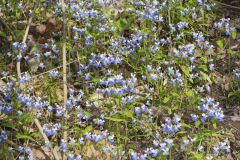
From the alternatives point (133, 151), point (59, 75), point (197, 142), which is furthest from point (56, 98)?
point (197, 142)

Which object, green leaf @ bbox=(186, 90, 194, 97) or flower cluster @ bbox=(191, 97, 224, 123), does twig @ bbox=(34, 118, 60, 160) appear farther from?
green leaf @ bbox=(186, 90, 194, 97)

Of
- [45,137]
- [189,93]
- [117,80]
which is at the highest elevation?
[117,80]

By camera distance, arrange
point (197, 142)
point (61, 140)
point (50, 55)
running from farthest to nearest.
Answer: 1. point (50, 55)
2. point (197, 142)
3. point (61, 140)

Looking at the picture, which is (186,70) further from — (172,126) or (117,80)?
(172,126)

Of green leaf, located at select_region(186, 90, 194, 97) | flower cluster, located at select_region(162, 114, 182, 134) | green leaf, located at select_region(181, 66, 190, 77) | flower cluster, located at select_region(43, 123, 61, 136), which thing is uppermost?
flower cluster, located at select_region(43, 123, 61, 136)

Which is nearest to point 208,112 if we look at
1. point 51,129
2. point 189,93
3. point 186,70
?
point 189,93

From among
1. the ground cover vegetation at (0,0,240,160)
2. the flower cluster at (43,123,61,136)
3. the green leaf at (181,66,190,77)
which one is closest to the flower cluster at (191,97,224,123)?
the ground cover vegetation at (0,0,240,160)

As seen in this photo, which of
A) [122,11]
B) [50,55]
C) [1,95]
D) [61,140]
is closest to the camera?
[61,140]

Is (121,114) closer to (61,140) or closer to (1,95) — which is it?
(61,140)

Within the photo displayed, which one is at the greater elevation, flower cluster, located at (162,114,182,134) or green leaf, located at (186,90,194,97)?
flower cluster, located at (162,114,182,134)

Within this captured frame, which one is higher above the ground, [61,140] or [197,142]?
[61,140]

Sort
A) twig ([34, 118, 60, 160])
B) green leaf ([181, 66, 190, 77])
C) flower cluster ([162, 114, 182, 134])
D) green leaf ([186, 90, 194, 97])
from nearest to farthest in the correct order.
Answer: twig ([34, 118, 60, 160])
flower cluster ([162, 114, 182, 134])
green leaf ([186, 90, 194, 97])
green leaf ([181, 66, 190, 77])
